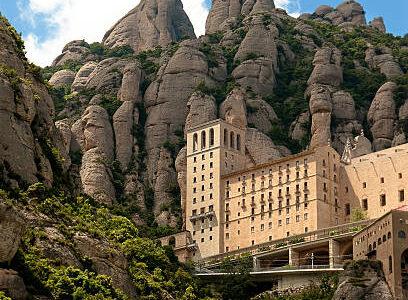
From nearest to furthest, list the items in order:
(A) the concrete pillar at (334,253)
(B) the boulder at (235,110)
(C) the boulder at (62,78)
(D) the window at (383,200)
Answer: (A) the concrete pillar at (334,253), (D) the window at (383,200), (B) the boulder at (235,110), (C) the boulder at (62,78)

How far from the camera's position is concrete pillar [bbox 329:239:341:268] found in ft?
365

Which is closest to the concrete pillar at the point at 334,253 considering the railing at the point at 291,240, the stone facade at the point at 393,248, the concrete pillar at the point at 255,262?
the railing at the point at 291,240

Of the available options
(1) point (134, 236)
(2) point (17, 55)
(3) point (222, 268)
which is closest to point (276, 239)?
(3) point (222, 268)

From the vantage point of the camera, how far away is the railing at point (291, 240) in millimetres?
113750

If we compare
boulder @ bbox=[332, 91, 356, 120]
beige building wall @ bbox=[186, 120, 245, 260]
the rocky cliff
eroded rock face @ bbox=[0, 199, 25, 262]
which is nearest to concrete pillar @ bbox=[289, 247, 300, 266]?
beige building wall @ bbox=[186, 120, 245, 260]

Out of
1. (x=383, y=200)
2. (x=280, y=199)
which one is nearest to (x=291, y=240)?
(x=280, y=199)

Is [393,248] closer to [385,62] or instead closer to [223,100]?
[223,100]

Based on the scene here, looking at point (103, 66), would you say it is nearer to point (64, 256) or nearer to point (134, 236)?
point (134, 236)

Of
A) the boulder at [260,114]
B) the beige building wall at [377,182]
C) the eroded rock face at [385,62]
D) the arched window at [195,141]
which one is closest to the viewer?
the beige building wall at [377,182]

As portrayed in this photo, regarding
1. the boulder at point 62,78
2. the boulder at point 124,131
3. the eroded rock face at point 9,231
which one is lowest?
the eroded rock face at point 9,231

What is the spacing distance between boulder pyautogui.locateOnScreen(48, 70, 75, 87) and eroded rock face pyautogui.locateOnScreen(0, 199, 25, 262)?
377 ft

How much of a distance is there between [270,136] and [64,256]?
69172 mm

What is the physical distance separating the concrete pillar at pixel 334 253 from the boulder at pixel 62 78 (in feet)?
274

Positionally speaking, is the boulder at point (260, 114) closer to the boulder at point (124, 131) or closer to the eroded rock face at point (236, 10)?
the boulder at point (124, 131)
